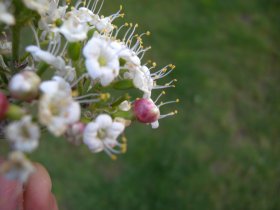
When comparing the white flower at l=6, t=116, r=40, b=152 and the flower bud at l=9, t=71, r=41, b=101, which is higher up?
the flower bud at l=9, t=71, r=41, b=101

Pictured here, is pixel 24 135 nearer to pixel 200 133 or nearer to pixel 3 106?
pixel 3 106

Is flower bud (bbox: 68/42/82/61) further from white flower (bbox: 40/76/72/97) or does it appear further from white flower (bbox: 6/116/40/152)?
white flower (bbox: 6/116/40/152)

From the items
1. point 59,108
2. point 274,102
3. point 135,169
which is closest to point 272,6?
point 274,102

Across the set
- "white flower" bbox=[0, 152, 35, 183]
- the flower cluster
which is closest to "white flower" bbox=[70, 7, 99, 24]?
the flower cluster

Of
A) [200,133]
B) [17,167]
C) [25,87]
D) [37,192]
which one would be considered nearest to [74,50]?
[25,87]

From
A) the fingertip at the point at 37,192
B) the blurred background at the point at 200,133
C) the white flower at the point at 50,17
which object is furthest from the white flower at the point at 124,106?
the blurred background at the point at 200,133

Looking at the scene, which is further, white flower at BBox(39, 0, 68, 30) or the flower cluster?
white flower at BBox(39, 0, 68, 30)

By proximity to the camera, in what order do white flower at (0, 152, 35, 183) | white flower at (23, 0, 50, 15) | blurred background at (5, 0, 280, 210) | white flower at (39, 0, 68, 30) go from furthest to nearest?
blurred background at (5, 0, 280, 210) → white flower at (39, 0, 68, 30) → white flower at (23, 0, 50, 15) → white flower at (0, 152, 35, 183)
